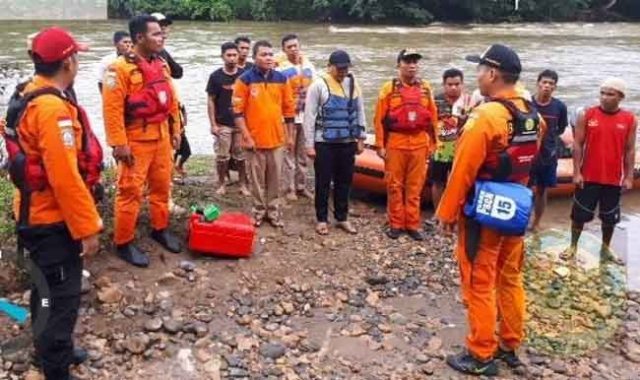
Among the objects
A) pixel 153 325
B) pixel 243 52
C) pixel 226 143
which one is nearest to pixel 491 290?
pixel 153 325

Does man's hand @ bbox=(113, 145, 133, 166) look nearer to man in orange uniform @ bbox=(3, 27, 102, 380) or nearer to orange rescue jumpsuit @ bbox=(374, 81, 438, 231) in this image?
man in orange uniform @ bbox=(3, 27, 102, 380)

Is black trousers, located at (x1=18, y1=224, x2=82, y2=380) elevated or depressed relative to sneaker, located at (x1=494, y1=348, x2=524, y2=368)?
elevated

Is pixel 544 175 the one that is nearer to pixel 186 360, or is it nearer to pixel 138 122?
pixel 138 122

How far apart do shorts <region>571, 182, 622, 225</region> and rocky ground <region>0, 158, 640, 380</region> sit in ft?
1.70

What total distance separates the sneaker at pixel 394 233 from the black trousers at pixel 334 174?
1.32ft

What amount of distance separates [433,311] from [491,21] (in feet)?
110

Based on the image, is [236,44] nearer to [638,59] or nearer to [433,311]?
[433,311]

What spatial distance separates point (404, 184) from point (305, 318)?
2011 mm

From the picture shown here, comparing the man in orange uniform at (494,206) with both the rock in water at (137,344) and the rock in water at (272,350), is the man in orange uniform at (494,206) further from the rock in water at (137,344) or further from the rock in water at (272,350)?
the rock in water at (137,344)

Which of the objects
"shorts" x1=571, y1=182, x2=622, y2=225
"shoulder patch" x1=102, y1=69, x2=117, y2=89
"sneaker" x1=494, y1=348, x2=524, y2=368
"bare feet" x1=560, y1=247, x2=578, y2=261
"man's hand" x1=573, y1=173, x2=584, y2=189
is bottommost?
"sneaker" x1=494, y1=348, x2=524, y2=368

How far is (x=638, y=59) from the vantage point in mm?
21641

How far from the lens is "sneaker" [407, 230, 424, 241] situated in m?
6.27

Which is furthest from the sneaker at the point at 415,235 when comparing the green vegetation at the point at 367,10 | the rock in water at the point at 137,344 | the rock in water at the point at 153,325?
the green vegetation at the point at 367,10

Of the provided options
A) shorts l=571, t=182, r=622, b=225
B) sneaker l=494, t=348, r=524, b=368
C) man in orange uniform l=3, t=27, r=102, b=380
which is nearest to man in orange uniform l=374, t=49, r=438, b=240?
shorts l=571, t=182, r=622, b=225
